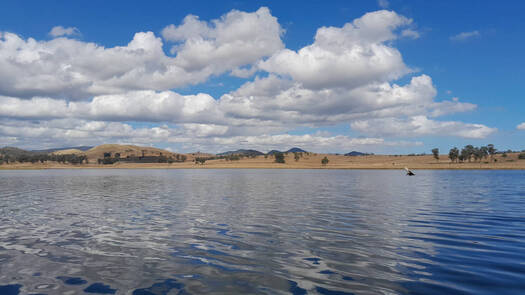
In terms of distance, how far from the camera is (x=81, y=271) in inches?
580

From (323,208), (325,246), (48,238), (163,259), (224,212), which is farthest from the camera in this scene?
(323,208)

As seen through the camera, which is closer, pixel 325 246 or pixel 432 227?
pixel 325 246

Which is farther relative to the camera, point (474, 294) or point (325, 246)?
point (325, 246)

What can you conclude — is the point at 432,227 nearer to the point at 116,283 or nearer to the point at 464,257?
the point at 464,257

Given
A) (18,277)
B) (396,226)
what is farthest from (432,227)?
(18,277)

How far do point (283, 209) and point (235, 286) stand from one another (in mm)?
22308

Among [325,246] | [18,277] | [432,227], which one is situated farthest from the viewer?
[432,227]

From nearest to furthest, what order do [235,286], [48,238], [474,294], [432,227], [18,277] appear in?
[474,294], [235,286], [18,277], [48,238], [432,227]

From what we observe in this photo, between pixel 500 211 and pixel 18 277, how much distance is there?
1506 inches

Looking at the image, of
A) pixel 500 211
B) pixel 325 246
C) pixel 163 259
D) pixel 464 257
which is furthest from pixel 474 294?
pixel 500 211

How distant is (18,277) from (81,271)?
2.29 meters

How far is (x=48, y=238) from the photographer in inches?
834

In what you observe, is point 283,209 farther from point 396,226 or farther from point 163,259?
point 163,259

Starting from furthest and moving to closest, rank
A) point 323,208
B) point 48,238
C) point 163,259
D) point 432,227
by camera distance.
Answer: point 323,208 < point 432,227 < point 48,238 < point 163,259
